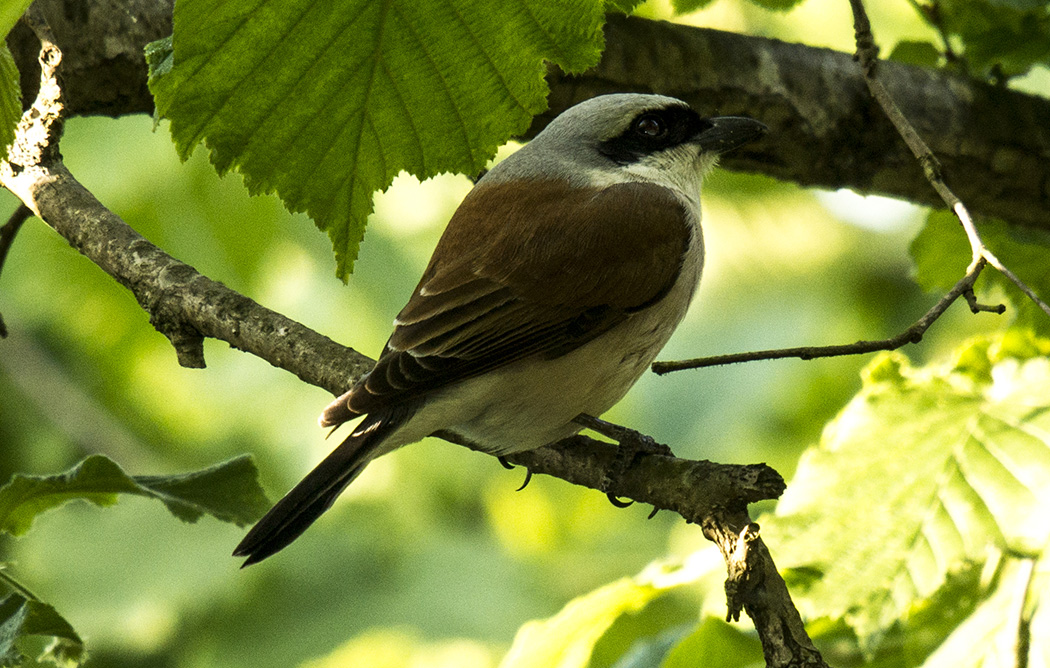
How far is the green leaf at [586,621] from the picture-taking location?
2373 millimetres

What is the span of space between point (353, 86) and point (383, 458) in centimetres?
386

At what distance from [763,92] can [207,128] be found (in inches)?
63.2

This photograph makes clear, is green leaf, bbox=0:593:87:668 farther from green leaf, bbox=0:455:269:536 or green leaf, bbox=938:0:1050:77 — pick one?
green leaf, bbox=938:0:1050:77

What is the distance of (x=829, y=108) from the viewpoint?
295 cm

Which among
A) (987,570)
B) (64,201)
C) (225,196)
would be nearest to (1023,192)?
(987,570)

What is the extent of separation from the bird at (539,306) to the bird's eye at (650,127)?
7 cm

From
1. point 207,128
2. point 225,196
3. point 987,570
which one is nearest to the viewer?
point 207,128

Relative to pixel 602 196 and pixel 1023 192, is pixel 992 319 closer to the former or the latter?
pixel 1023 192

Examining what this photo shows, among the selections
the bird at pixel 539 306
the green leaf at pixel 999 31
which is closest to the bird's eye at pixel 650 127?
the bird at pixel 539 306

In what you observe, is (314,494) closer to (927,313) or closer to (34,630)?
(34,630)

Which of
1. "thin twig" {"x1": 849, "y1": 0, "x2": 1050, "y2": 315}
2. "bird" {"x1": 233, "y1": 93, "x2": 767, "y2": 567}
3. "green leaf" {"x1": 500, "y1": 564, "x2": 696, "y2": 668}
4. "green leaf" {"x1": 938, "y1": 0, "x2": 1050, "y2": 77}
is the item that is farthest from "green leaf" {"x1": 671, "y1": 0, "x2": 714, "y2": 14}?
"green leaf" {"x1": 500, "y1": 564, "x2": 696, "y2": 668}

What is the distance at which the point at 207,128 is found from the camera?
6.43ft

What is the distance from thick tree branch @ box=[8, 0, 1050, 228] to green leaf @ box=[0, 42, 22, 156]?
0.78 metres

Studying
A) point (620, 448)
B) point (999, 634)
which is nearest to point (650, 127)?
point (620, 448)
